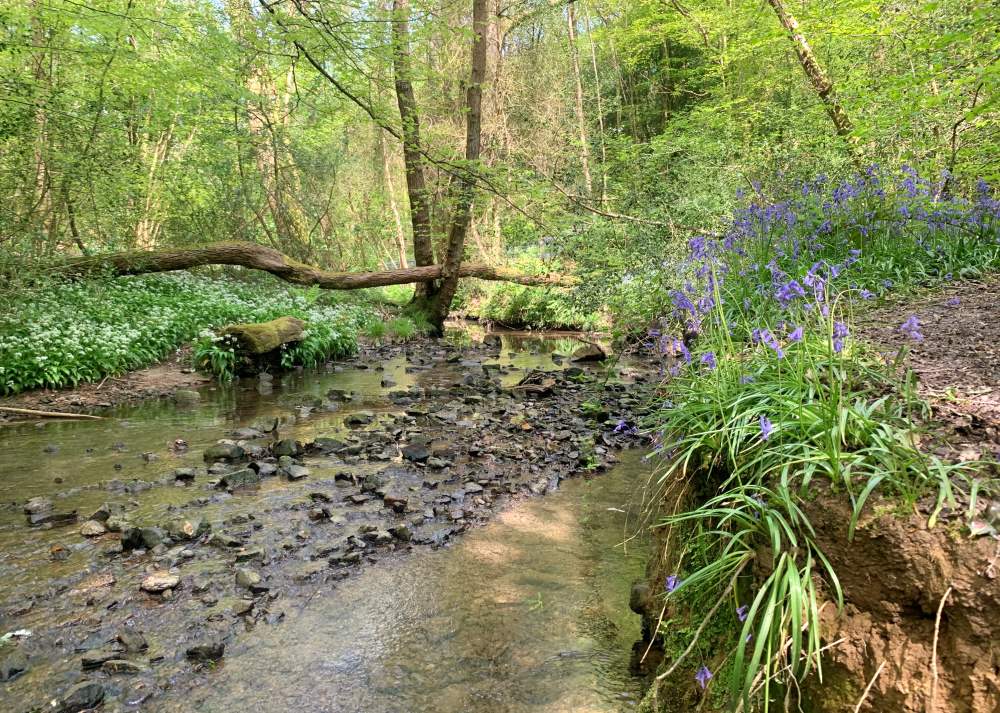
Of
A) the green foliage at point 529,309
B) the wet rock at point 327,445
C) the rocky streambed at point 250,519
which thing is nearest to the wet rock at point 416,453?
the rocky streambed at point 250,519

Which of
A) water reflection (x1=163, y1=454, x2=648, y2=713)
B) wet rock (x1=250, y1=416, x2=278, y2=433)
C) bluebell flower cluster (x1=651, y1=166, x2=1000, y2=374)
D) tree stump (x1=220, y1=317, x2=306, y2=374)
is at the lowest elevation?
water reflection (x1=163, y1=454, x2=648, y2=713)

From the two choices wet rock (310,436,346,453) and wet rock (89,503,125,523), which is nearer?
wet rock (89,503,125,523)

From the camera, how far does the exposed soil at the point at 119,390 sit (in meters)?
7.21

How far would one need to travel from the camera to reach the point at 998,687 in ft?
Answer: 5.30

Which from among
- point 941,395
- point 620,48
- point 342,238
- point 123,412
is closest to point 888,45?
point 941,395

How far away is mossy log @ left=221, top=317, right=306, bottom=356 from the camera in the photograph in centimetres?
912

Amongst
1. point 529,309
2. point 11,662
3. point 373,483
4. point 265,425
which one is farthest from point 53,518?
point 529,309

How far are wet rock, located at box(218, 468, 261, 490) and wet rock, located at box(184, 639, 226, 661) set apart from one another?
2174 mm

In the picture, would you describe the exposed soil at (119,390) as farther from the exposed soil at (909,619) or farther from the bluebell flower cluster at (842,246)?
the exposed soil at (909,619)

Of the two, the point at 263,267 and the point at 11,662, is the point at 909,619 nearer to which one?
the point at 11,662

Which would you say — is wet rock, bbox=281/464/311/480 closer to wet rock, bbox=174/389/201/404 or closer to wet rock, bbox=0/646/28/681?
wet rock, bbox=0/646/28/681

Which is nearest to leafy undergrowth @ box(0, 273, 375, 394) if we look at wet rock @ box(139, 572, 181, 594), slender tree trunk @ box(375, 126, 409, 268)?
wet rock @ box(139, 572, 181, 594)

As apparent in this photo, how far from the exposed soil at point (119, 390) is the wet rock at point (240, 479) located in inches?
129

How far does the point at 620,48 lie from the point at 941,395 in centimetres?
2055
